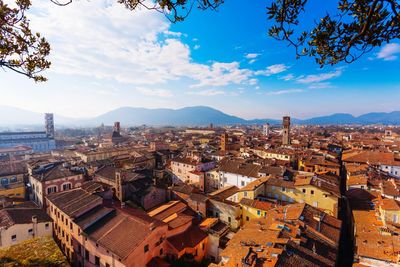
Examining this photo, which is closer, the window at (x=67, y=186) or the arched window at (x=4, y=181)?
the window at (x=67, y=186)

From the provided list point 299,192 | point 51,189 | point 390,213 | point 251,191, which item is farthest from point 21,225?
point 390,213

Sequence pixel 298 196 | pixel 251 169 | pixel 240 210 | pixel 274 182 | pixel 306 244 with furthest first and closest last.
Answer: pixel 251 169 → pixel 274 182 → pixel 298 196 → pixel 240 210 → pixel 306 244

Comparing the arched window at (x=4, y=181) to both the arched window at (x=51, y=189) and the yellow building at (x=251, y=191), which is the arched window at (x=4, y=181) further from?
the yellow building at (x=251, y=191)

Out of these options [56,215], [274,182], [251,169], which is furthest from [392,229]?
[56,215]

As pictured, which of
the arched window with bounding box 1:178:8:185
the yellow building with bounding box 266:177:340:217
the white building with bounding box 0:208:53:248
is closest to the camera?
the white building with bounding box 0:208:53:248

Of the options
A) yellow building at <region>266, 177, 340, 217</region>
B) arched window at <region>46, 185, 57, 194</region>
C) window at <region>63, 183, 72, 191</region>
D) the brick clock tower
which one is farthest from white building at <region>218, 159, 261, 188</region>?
the brick clock tower

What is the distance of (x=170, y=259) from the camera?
840 inches

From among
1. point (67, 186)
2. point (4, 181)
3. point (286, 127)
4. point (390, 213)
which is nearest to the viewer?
point (390, 213)

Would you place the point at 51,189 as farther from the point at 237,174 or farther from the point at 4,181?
the point at 237,174

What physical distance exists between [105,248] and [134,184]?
636 inches

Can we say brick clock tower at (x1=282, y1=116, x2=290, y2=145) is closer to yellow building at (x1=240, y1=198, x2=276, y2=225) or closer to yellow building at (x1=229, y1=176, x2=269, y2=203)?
yellow building at (x1=229, y1=176, x2=269, y2=203)

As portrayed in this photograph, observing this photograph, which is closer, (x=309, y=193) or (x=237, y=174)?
(x=309, y=193)

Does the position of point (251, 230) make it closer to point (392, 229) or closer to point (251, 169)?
point (392, 229)

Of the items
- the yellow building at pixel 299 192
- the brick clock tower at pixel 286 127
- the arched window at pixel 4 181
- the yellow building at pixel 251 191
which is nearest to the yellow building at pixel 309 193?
the yellow building at pixel 299 192
